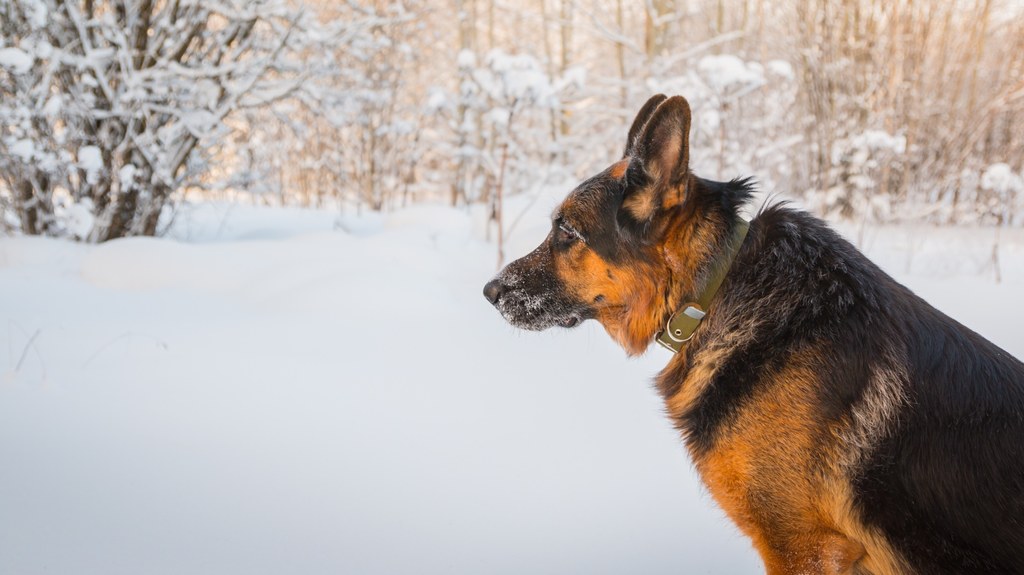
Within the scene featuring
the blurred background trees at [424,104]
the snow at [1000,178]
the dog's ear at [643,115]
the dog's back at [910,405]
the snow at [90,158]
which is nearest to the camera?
the dog's back at [910,405]

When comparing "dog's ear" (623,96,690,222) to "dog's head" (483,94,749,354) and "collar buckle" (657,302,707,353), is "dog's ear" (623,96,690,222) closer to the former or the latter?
"dog's head" (483,94,749,354)

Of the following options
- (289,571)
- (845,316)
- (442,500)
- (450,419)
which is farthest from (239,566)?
(845,316)

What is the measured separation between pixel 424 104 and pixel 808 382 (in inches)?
397

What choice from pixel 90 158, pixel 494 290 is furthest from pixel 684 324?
pixel 90 158

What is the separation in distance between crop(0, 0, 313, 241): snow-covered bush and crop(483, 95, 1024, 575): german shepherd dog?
5135mm

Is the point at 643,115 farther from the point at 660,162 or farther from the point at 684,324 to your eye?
the point at 684,324

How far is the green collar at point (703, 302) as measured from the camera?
2.15 m

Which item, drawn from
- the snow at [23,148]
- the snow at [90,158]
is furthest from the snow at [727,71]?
the snow at [23,148]

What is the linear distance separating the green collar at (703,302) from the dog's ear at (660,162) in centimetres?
25

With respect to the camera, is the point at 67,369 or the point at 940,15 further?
the point at 940,15

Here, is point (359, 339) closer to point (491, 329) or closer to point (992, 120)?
point (491, 329)

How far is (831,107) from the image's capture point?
32.2 ft

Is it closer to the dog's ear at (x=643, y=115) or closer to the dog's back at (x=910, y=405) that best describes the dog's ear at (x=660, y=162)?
the dog's ear at (x=643, y=115)

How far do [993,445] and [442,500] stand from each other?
208 cm
